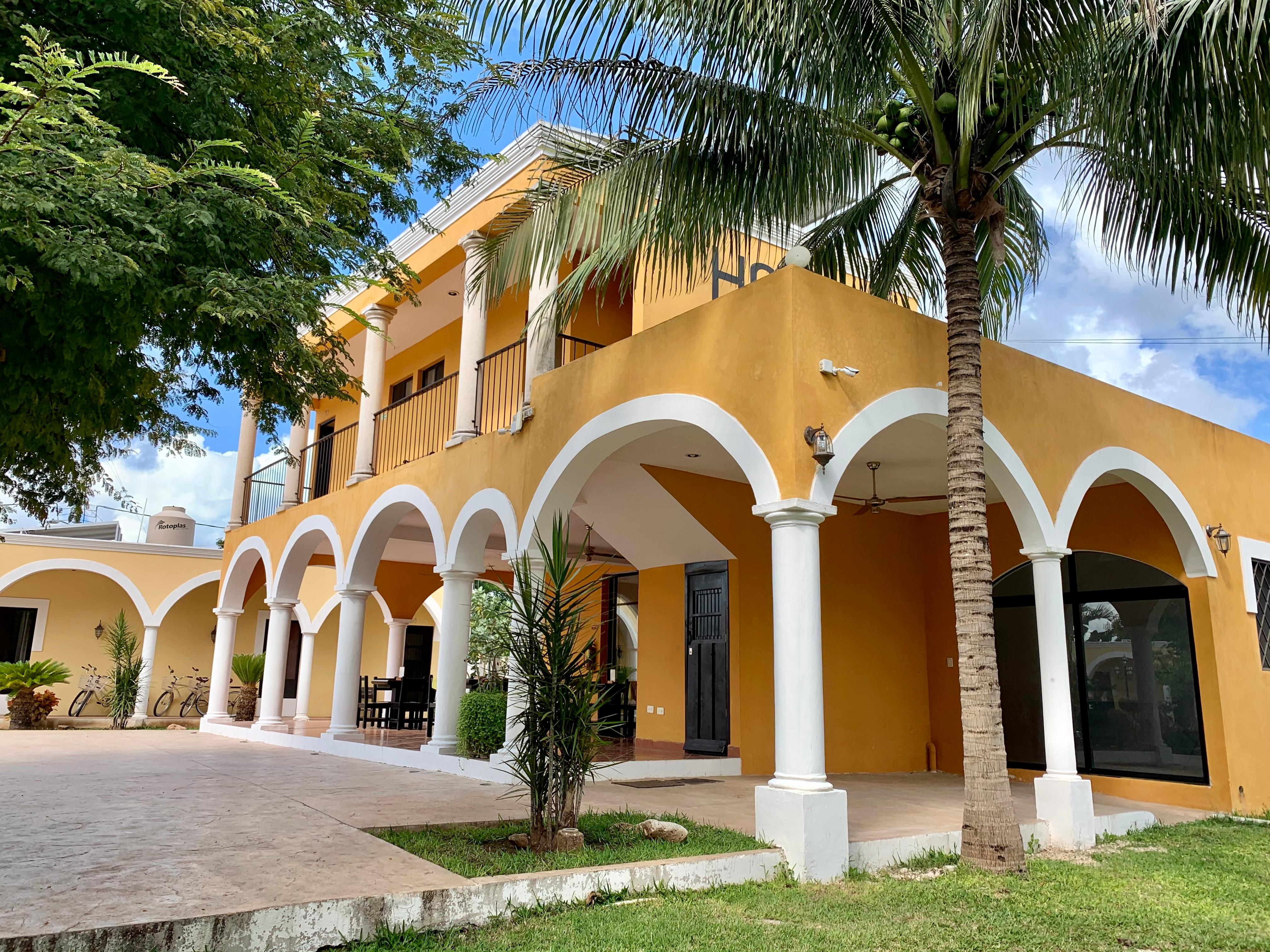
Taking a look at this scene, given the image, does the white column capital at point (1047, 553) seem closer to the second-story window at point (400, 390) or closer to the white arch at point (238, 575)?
the second-story window at point (400, 390)

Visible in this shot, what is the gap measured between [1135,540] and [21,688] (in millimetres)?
16271

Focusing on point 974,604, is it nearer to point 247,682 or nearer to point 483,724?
point 483,724

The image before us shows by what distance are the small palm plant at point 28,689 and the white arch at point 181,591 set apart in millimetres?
2524

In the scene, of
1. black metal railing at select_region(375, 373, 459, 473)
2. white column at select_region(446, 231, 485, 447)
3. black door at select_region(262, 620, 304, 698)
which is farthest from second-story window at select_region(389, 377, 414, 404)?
black door at select_region(262, 620, 304, 698)

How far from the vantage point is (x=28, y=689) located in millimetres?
15180

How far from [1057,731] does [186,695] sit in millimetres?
18295

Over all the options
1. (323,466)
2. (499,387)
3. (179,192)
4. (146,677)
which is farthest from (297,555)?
(179,192)

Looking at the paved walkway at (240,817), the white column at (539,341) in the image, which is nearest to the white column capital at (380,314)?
the white column at (539,341)

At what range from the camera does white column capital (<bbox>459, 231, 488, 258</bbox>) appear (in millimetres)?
10562

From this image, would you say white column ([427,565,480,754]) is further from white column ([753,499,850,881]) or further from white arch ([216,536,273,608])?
white arch ([216,536,273,608])

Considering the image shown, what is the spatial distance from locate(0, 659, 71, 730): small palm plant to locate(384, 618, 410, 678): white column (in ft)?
17.3

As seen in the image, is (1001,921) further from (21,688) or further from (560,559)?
(21,688)

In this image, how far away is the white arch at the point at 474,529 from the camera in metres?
9.55

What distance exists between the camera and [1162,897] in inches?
213
